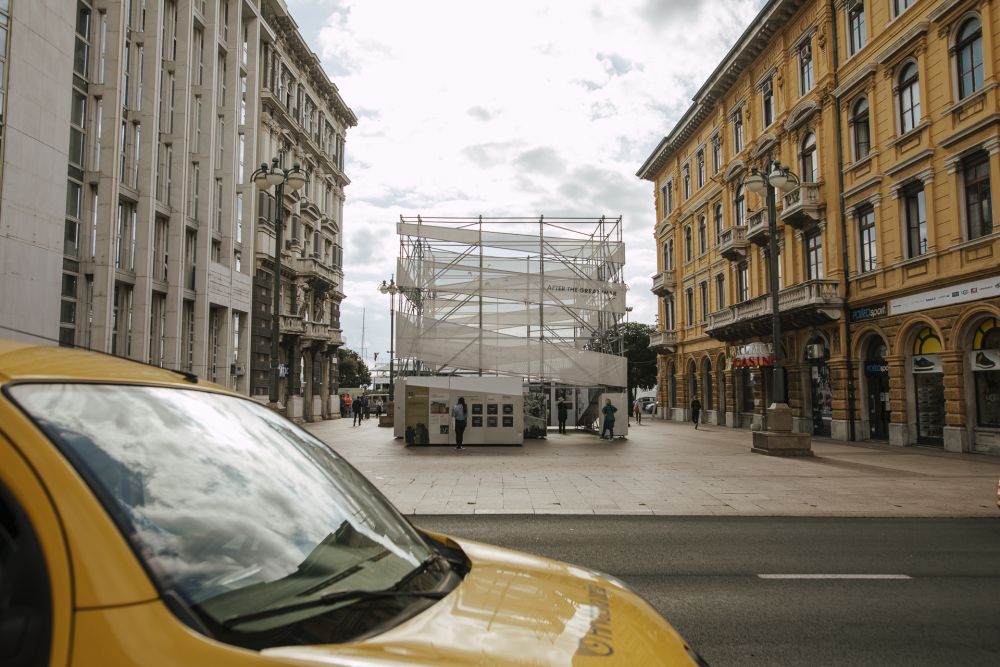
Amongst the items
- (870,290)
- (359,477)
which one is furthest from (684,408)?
(359,477)

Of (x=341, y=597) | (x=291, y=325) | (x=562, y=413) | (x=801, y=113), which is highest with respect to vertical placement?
(x=801, y=113)

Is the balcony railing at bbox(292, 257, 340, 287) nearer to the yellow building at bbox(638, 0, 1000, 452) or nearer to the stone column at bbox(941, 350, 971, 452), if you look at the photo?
the yellow building at bbox(638, 0, 1000, 452)

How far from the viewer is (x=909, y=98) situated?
22.4 metres

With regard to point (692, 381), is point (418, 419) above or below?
below

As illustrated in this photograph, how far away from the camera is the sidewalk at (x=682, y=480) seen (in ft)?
35.7

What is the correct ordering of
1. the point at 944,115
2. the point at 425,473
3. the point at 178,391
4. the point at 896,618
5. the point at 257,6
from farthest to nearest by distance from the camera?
the point at 257,6, the point at 944,115, the point at 425,473, the point at 896,618, the point at 178,391

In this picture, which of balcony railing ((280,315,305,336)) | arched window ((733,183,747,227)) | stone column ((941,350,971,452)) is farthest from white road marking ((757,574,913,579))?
balcony railing ((280,315,305,336))

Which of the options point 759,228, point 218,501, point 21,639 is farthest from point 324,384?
point 21,639

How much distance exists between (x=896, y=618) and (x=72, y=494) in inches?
228

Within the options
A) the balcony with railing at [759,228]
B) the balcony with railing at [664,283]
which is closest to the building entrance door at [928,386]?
the balcony with railing at [759,228]

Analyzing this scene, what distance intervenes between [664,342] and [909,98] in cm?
2506

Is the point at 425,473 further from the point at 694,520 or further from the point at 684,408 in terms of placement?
the point at 684,408

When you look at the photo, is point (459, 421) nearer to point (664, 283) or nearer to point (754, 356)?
point (754, 356)

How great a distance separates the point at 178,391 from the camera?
1.93 m
